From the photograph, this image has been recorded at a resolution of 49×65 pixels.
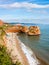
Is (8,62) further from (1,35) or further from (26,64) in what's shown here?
(1,35)

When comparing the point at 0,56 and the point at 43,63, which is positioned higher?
the point at 0,56

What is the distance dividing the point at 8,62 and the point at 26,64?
5016 millimetres

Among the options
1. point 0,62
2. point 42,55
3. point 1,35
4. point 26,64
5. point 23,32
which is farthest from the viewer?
point 23,32

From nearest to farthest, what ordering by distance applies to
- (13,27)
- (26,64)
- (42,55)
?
(26,64) → (42,55) → (13,27)

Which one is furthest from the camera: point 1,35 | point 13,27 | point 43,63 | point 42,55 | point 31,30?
point 13,27

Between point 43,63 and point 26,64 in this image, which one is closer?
point 26,64

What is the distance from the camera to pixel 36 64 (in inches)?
917

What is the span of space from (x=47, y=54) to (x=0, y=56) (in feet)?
37.5

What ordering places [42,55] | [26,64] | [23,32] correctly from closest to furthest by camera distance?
[26,64], [42,55], [23,32]

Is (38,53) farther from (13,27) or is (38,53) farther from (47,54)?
(13,27)

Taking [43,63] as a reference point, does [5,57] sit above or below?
above

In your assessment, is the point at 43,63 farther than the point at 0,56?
Yes

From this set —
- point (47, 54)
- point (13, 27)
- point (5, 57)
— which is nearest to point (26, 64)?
point (5, 57)

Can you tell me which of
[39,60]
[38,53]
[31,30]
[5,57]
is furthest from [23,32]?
[5,57]
